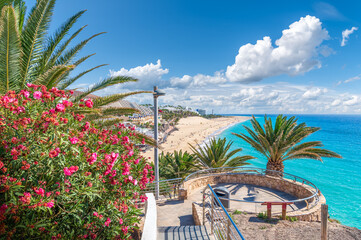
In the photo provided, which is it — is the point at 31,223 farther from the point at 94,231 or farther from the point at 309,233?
the point at 309,233

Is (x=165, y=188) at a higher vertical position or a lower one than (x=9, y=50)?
lower

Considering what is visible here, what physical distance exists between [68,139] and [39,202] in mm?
784

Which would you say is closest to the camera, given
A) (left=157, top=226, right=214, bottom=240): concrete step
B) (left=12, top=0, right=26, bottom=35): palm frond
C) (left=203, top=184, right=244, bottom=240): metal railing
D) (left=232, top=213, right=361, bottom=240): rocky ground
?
(left=203, top=184, right=244, bottom=240): metal railing

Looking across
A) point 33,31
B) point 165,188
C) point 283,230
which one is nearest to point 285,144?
point 283,230

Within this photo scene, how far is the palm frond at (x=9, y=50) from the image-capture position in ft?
12.5

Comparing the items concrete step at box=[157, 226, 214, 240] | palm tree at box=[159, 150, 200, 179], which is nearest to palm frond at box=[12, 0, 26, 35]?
concrete step at box=[157, 226, 214, 240]

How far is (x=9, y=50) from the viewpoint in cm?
407

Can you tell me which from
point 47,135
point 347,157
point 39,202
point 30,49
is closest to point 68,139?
point 47,135

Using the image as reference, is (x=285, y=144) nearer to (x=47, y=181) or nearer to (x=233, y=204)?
(x=233, y=204)

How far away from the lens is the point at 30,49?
4559 mm

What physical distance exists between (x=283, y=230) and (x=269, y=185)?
5002mm

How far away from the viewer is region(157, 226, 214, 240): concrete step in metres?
4.50

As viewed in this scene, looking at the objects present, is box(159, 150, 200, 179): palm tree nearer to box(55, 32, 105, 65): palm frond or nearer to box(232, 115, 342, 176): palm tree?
box(232, 115, 342, 176): palm tree

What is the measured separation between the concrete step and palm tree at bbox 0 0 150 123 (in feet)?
10.9
